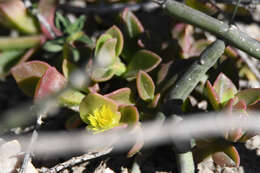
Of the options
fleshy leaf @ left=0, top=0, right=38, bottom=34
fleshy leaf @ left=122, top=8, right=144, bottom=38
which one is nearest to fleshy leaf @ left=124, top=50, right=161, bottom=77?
fleshy leaf @ left=122, top=8, right=144, bottom=38

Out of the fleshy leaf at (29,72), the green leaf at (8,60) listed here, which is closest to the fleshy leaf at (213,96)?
the fleshy leaf at (29,72)

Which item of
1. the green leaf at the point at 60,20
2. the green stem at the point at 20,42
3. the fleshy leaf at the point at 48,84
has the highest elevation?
the green leaf at the point at 60,20

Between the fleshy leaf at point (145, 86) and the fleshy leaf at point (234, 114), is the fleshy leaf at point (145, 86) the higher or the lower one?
the higher one

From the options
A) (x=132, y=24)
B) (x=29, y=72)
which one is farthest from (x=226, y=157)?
(x=29, y=72)

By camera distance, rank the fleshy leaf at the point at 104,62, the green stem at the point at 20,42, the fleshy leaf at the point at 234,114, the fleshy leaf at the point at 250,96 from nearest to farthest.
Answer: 1. the fleshy leaf at the point at 234,114
2. the fleshy leaf at the point at 250,96
3. the fleshy leaf at the point at 104,62
4. the green stem at the point at 20,42


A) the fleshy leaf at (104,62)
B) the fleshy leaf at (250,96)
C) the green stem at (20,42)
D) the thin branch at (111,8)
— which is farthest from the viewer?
the thin branch at (111,8)

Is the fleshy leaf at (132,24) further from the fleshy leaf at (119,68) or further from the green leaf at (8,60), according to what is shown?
the green leaf at (8,60)

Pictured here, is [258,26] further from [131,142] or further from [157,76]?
[131,142]

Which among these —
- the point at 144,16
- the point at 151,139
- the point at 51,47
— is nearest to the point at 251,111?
the point at 151,139
